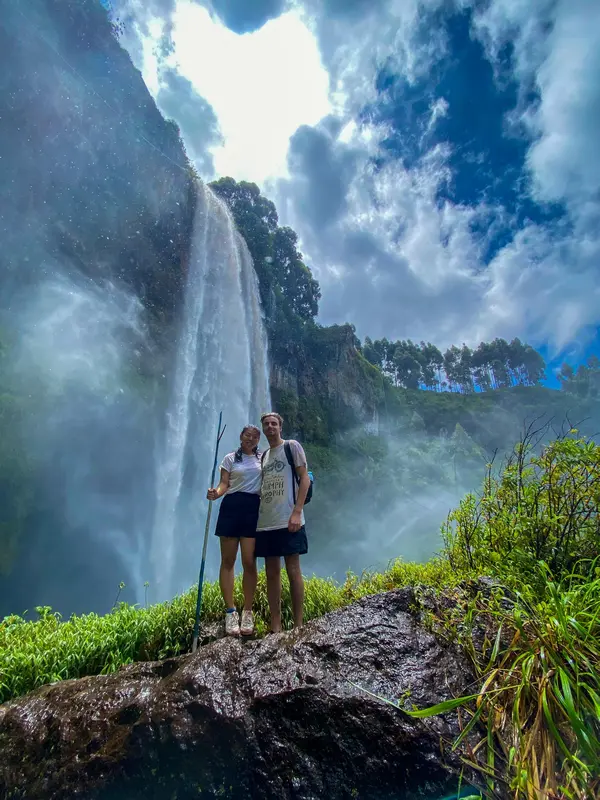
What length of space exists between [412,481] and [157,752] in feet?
125

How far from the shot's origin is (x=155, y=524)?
18328 millimetres

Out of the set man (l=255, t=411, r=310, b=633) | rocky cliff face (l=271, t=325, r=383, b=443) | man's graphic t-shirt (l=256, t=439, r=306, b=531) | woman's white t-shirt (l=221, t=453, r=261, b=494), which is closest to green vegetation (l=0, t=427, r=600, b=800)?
man (l=255, t=411, r=310, b=633)

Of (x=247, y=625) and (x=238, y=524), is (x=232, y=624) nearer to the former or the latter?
(x=247, y=625)

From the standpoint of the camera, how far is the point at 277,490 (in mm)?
3311

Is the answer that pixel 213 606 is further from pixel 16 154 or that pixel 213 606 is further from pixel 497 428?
pixel 497 428

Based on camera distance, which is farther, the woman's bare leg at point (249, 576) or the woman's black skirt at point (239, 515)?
the woman's black skirt at point (239, 515)

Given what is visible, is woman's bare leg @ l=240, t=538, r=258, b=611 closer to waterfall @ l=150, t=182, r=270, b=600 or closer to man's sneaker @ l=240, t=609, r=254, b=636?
man's sneaker @ l=240, t=609, r=254, b=636

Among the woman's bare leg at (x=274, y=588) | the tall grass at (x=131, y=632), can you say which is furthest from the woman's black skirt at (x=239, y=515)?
the tall grass at (x=131, y=632)

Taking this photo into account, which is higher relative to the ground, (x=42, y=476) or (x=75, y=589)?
(x=42, y=476)

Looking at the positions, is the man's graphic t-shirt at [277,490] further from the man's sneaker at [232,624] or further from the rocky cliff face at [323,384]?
the rocky cliff face at [323,384]

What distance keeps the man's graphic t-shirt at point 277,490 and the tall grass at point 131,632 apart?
42.0 inches

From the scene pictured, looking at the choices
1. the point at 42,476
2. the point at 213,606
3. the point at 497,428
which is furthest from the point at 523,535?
the point at 497,428

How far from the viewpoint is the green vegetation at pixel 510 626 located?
4.77 feet

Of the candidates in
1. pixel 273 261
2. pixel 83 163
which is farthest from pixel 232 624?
pixel 273 261
